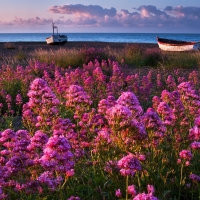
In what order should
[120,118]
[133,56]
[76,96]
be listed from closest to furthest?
[120,118], [76,96], [133,56]

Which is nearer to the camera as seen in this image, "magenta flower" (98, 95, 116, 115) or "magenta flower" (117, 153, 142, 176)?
"magenta flower" (117, 153, 142, 176)

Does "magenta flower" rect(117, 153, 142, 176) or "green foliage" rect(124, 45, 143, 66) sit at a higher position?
"magenta flower" rect(117, 153, 142, 176)

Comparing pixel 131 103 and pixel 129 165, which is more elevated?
pixel 131 103

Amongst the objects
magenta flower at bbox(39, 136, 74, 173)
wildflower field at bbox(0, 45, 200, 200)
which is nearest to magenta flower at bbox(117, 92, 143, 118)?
wildflower field at bbox(0, 45, 200, 200)

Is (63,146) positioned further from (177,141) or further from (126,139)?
(177,141)

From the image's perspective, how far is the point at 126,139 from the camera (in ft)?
10.5

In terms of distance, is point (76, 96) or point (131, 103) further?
point (76, 96)

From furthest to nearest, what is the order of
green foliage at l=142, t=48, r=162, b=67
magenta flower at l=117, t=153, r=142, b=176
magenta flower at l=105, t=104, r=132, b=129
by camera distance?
green foliage at l=142, t=48, r=162, b=67, magenta flower at l=105, t=104, r=132, b=129, magenta flower at l=117, t=153, r=142, b=176

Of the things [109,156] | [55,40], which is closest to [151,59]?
[109,156]

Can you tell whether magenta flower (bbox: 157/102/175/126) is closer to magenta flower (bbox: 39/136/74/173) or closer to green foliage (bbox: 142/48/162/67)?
magenta flower (bbox: 39/136/74/173)

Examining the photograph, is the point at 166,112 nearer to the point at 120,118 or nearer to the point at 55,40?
the point at 120,118

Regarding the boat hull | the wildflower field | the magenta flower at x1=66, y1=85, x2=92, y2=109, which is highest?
the magenta flower at x1=66, y1=85, x2=92, y2=109

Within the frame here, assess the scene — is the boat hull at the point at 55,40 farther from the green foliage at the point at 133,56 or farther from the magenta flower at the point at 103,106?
the magenta flower at the point at 103,106

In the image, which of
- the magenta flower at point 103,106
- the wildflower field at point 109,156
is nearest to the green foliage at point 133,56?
the wildflower field at point 109,156
